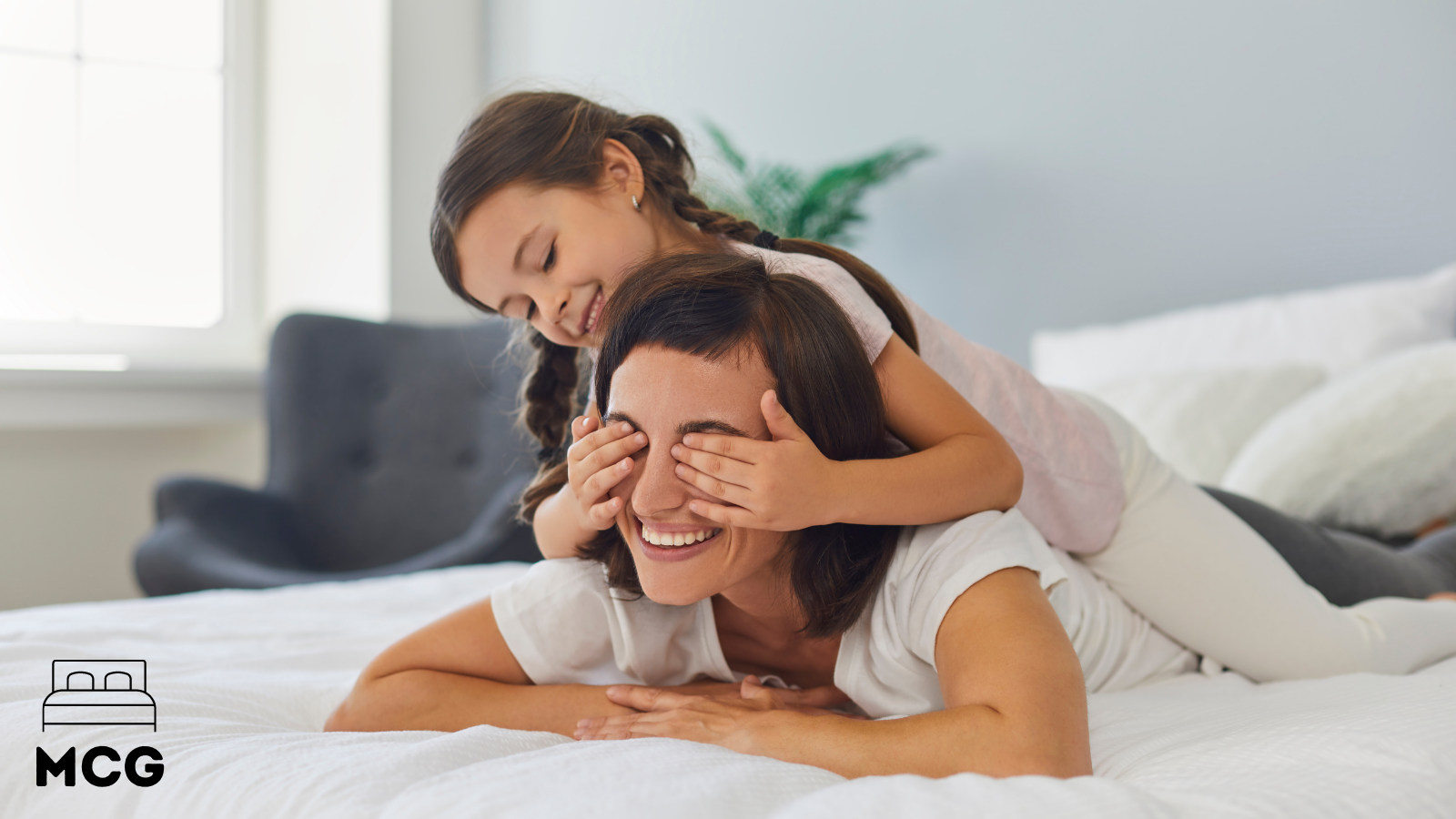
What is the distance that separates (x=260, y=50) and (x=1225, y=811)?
3.91m

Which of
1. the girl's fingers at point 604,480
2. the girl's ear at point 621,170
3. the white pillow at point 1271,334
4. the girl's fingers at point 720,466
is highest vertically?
the girl's ear at point 621,170

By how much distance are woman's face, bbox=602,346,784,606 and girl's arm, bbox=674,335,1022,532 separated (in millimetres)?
25

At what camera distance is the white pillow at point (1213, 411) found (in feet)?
6.05

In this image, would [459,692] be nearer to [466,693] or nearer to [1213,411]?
[466,693]

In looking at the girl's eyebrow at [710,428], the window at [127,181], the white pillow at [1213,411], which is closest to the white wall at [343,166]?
the window at [127,181]

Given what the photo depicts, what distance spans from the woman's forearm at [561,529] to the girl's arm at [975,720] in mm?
228

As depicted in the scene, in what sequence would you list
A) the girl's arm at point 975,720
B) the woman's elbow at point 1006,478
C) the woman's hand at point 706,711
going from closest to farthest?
the girl's arm at point 975,720 → the woman's hand at point 706,711 → the woman's elbow at point 1006,478

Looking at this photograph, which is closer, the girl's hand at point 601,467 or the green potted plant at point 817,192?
the girl's hand at point 601,467

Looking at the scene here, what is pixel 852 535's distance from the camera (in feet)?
3.23

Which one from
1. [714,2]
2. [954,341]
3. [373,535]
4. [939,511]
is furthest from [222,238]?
[939,511]

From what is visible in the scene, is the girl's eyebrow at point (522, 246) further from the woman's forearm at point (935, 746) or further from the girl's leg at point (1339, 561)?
the girl's leg at point (1339, 561)

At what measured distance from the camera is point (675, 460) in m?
0.88

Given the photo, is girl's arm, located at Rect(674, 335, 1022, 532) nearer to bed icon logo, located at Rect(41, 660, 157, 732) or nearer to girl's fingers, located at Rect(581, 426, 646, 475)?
girl's fingers, located at Rect(581, 426, 646, 475)

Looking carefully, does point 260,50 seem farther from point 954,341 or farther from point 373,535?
point 954,341
